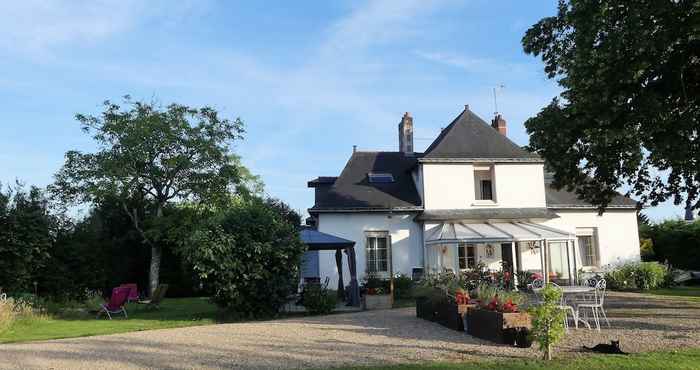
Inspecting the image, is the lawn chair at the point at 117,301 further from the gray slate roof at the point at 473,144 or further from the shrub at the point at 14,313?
the gray slate roof at the point at 473,144

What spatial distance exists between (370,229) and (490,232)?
445cm

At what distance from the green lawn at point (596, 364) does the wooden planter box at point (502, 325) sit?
1.35 m

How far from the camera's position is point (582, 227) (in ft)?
78.7

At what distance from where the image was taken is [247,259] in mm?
14812

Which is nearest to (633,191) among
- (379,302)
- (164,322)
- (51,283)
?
(379,302)

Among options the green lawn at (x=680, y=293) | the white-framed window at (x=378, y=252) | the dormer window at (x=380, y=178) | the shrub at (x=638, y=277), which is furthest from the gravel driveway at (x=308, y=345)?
the dormer window at (x=380, y=178)

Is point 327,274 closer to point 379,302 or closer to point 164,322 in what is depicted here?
point 379,302

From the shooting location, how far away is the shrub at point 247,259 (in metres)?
14.4

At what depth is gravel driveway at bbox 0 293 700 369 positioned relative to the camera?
26.7ft

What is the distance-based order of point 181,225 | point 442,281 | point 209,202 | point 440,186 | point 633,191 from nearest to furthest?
point 442,281, point 633,191, point 440,186, point 181,225, point 209,202

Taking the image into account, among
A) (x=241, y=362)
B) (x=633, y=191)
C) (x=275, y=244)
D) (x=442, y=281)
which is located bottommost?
(x=241, y=362)

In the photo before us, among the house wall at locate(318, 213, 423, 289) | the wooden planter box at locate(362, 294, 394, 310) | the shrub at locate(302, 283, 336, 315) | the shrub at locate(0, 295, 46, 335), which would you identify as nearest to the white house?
the house wall at locate(318, 213, 423, 289)

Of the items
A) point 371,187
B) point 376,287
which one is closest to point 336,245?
point 376,287

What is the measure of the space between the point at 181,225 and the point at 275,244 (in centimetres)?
1076
